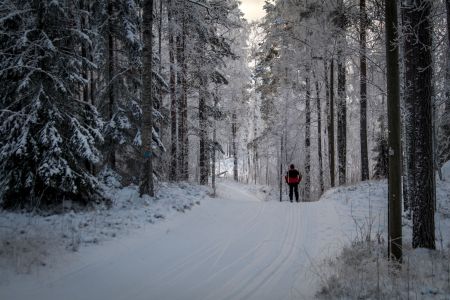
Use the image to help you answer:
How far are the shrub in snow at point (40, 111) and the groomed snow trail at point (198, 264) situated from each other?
2657 millimetres

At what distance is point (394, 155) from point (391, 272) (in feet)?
6.36

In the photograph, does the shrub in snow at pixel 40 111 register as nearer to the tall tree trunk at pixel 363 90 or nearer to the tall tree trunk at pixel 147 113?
the tall tree trunk at pixel 147 113

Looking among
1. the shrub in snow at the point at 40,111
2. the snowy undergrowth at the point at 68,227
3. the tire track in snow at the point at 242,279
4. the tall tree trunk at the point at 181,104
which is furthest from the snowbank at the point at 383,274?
the tall tree trunk at the point at 181,104

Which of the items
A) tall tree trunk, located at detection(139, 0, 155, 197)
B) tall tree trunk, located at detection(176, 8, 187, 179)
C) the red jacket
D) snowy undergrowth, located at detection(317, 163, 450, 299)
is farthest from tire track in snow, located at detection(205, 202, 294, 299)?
tall tree trunk, located at detection(176, 8, 187, 179)

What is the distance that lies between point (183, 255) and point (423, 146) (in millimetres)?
5171

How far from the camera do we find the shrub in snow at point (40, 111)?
8.45 m

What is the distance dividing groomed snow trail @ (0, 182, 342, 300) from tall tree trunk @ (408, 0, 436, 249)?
1.86 meters

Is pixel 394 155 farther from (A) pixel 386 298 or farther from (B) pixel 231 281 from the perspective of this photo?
(B) pixel 231 281

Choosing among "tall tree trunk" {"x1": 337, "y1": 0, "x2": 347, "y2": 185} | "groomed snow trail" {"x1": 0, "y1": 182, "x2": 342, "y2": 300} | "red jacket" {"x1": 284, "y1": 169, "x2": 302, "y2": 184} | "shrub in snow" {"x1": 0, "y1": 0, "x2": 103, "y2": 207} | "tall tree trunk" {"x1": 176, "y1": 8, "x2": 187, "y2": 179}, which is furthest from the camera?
"tall tree trunk" {"x1": 176, "y1": 8, "x2": 187, "y2": 179}

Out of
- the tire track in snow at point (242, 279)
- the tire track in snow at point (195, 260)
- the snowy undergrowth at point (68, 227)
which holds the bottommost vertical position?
the tire track in snow at point (242, 279)

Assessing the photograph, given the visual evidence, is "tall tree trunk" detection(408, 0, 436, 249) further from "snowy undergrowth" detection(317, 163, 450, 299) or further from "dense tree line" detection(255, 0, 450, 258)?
"snowy undergrowth" detection(317, 163, 450, 299)

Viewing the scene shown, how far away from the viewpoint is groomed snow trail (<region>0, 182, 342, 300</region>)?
5145mm

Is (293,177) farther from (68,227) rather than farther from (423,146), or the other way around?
(68,227)

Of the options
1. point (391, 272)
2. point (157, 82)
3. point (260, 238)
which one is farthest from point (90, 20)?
point (391, 272)
